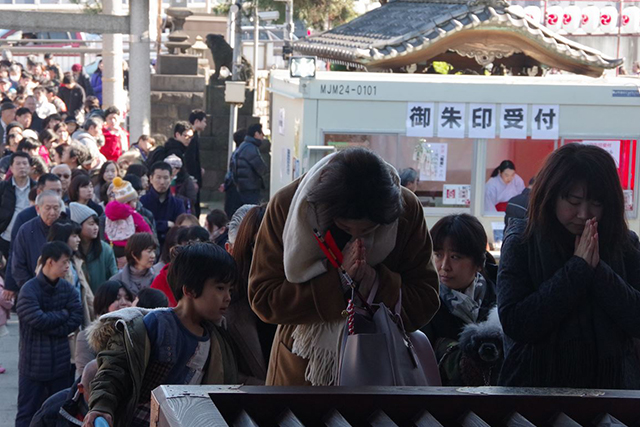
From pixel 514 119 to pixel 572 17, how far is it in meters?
24.5

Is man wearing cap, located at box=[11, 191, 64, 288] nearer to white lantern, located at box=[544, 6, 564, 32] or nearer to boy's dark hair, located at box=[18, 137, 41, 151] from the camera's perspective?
boy's dark hair, located at box=[18, 137, 41, 151]

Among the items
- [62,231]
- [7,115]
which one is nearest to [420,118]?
[62,231]

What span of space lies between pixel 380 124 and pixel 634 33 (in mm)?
25353

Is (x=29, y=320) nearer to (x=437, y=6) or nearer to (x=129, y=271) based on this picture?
(x=129, y=271)

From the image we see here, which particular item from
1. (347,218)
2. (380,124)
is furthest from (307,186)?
(380,124)

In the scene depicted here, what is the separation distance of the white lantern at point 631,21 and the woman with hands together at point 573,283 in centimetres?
3190

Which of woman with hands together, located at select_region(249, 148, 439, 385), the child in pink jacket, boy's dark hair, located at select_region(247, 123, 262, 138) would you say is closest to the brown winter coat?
woman with hands together, located at select_region(249, 148, 439, 385)

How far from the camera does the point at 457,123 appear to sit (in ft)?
33.3

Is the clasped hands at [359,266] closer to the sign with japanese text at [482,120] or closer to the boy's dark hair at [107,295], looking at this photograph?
the boy's dark hair at [107,295]

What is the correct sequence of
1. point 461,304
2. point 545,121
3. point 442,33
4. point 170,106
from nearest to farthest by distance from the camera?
point 461,304 < point 545,121 < point 442,33 < point 170,106

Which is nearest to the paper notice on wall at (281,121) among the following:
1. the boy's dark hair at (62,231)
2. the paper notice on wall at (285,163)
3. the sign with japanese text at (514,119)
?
the paper notice on wall at (285,163)

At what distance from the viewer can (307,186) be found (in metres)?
3.10

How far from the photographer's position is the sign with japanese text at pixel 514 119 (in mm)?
10203

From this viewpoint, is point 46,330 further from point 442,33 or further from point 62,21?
point 62,21
